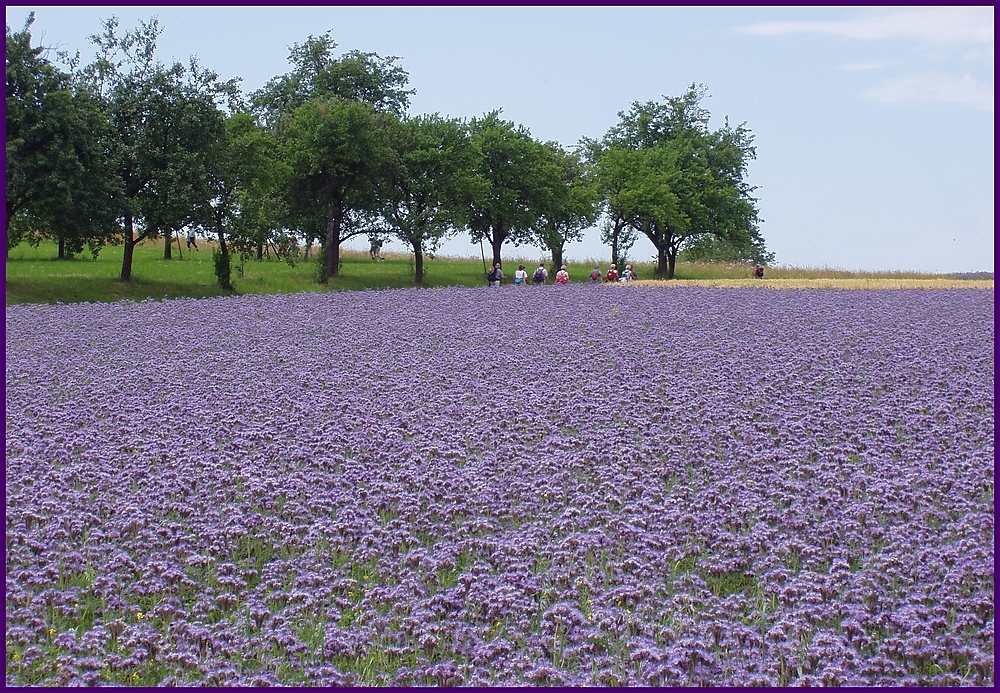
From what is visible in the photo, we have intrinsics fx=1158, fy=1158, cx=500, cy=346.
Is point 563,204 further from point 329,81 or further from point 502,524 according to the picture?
point 502,524

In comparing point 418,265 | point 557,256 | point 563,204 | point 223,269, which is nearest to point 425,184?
point 418,265

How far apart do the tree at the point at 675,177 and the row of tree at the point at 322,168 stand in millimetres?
147

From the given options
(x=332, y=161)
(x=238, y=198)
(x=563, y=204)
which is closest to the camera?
(x=238, y=198)

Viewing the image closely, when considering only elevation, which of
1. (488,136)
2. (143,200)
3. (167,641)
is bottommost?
(167,641)

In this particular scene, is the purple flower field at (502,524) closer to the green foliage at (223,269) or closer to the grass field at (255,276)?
the grass field at (255,276)

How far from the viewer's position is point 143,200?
140 feet

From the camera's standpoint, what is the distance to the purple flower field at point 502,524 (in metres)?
6.18

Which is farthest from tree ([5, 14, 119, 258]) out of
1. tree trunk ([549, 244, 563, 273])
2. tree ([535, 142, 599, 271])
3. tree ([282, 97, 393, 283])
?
tree trunk ([549, 244, 563, 273])

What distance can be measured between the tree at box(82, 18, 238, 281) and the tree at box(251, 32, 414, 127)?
2639cm

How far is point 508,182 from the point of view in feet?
213

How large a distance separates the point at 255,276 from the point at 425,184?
11.8m

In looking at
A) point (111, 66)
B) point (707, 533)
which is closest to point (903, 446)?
point (707, 533)

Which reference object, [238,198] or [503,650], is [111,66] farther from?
[503,650]

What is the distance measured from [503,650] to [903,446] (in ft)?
18.7
